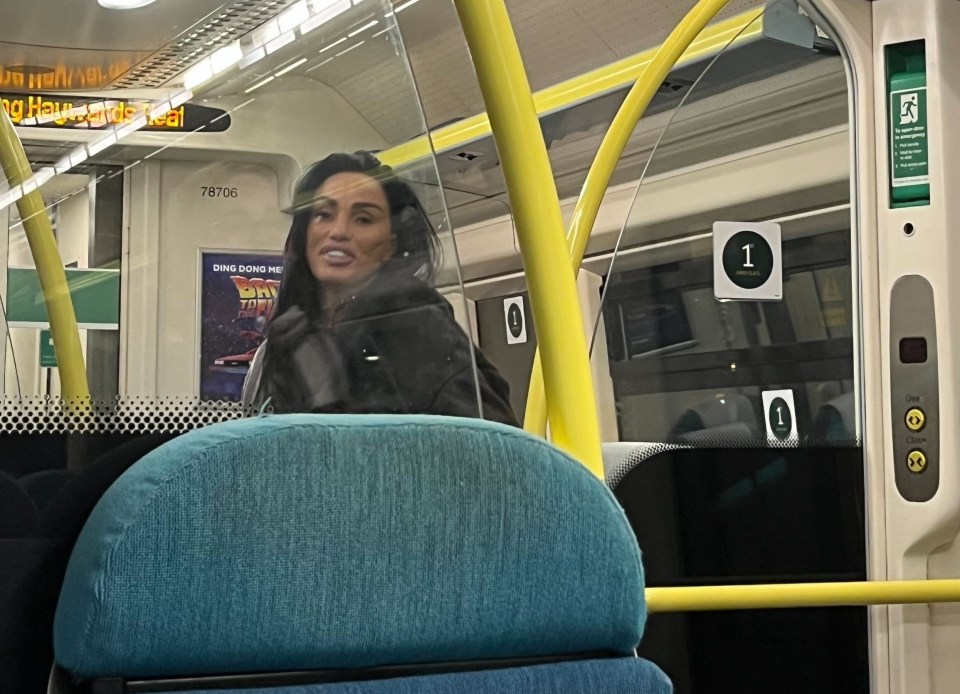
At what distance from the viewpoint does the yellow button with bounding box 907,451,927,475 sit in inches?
99.1

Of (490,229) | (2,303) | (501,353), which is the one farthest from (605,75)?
(2,303)

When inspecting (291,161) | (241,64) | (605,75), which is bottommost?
(291,161)

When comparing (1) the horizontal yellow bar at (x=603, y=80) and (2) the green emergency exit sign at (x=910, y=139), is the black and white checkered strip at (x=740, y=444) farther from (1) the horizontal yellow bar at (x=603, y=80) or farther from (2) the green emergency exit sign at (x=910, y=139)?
(1) the horizontal yellow bar at (x=603, y=80)

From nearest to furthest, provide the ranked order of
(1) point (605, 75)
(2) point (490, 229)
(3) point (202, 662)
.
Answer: (3) point (202, 662) < (1) point (605, 75) < (2) point (490, 229)

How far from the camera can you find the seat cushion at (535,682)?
0.91m

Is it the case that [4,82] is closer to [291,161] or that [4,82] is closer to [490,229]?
[291,161]

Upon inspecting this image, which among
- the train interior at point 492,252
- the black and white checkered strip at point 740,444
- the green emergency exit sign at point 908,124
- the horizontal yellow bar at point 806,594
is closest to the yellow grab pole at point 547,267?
the train interior at point 492,252

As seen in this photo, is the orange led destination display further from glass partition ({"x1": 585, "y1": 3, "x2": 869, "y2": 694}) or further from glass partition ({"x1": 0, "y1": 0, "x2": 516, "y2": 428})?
glass partition ({"x1": 585, "y1": 3, "x2": 869, "y2": 694})

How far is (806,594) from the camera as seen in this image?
2193 millimetres

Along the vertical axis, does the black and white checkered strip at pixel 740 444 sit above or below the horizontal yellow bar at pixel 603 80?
below

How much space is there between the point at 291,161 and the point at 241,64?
0.37 feet

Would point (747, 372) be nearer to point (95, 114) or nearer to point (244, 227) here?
point (244, 227)

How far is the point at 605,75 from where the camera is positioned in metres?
3.40

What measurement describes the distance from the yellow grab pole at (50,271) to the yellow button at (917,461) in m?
1.98
